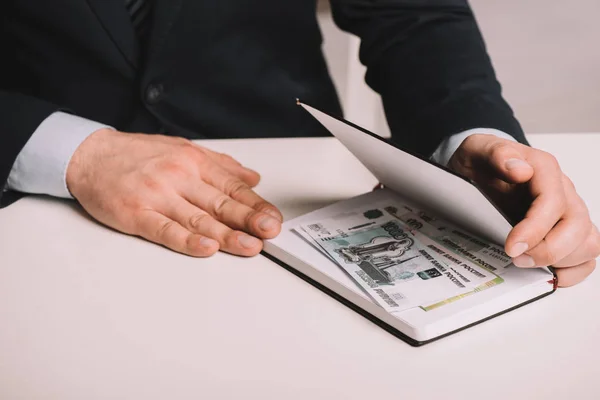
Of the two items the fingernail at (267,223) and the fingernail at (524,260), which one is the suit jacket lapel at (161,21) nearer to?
the fingernail at (267,223)

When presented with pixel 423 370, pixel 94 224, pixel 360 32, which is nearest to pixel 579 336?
pixel 423 370

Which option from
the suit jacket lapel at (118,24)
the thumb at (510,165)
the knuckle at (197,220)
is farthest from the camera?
the suit jacket lapel at (118,24)

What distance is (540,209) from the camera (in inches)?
26.7

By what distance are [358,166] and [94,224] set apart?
15.9 inches

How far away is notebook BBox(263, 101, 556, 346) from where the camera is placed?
25.0 inches

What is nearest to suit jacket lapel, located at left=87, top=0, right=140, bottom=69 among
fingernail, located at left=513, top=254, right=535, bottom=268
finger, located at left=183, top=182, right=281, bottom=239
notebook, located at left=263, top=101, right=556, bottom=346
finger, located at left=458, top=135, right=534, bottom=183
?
finger, located at left=183, top=182, right=281, bottom=239

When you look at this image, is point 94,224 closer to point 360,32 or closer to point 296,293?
point 296,293

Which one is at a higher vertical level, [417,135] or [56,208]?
[417,135]

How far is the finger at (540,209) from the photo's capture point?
0.65 metres

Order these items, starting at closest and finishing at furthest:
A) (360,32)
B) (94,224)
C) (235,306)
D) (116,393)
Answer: (116,393), (235,306), (94,224), (360,32)

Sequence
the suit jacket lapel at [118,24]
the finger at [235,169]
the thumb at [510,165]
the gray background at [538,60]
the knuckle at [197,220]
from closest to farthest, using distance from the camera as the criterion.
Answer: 1. the thumb at [510,165]
2. the knuckle at [197,220]
3. the finger at [235,169]
4. the suit jacket lapel at [118,24]
5. the gray background at [538,60]

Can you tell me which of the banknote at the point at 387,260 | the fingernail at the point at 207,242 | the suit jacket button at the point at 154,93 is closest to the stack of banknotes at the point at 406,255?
the banknote at the point at 387,260

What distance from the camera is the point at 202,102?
3.92 ft

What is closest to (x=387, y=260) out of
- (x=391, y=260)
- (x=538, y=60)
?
(x=391, y=260)
